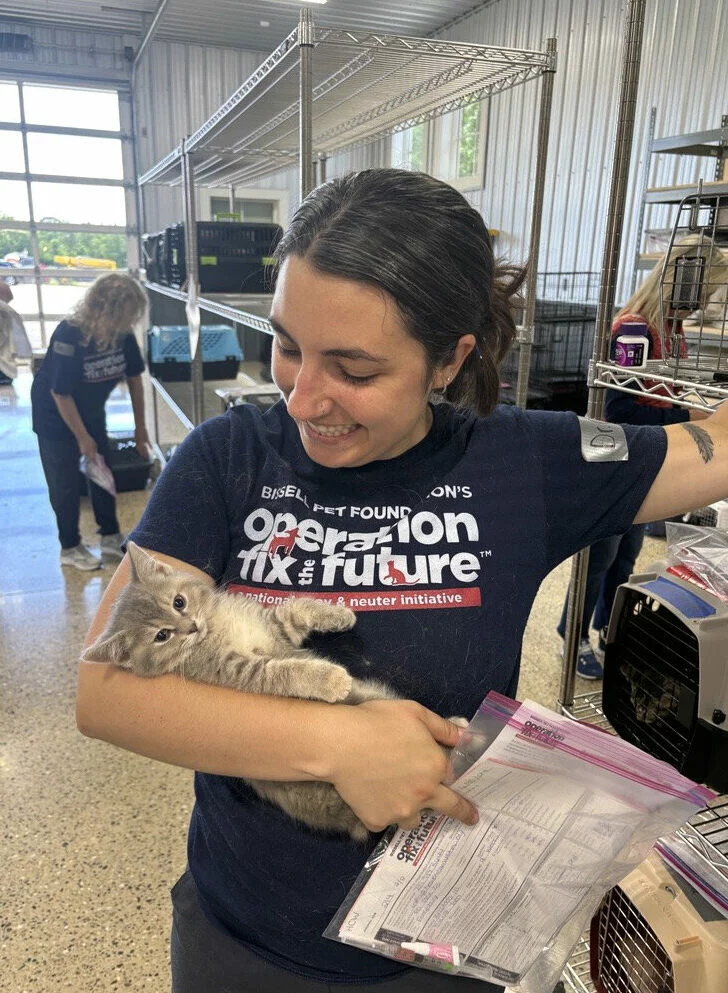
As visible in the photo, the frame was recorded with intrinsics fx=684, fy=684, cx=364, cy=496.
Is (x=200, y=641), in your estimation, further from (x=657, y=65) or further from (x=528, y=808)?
(x=657, y=65)

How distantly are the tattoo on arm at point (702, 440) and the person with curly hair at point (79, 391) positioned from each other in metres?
3.43

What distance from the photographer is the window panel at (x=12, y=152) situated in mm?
9172

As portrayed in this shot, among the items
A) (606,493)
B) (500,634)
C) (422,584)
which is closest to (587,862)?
(500,634)

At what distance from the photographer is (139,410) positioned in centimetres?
461

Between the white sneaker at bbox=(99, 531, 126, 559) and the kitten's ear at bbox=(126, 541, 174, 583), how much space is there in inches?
134

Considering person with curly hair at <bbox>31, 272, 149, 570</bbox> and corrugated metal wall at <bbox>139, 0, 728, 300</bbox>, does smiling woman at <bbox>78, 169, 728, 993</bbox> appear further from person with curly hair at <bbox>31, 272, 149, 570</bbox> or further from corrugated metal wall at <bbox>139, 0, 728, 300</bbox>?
corrugated metal wall at <bbox>139, 0, 728, 300</bbox>

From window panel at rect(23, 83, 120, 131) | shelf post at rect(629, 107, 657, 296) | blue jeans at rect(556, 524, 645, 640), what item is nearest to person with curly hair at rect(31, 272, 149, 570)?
blue jeans at rect(556, 524, 645, 640)

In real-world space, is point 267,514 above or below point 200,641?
above

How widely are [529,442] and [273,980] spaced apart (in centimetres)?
82

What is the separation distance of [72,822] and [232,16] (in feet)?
28.8

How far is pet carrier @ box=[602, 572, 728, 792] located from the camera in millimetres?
1023

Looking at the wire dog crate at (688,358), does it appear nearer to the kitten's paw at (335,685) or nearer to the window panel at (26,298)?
the kitten's paw at (335,685)

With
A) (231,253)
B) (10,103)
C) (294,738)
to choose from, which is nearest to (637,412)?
(294,738)

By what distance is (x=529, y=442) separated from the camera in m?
1.01
